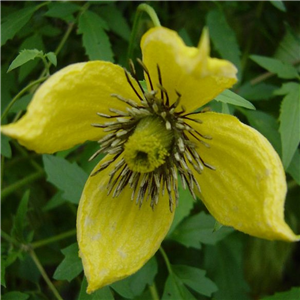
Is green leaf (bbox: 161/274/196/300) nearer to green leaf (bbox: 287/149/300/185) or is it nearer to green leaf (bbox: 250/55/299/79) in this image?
green leaf (bbox: 287/149/300/185)

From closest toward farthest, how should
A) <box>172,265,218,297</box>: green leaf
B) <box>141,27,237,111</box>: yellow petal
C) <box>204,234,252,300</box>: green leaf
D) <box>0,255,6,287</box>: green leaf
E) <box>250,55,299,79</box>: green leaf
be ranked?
<box>141,27,237,111</box>: yellow petal
<box>0,255,6,287</box>: green leaf
<box>172,265,218,297</box>: green leaf
<box>250,55,299,79</box>: green leaf
<box>204,234,252,300</box>: green leaf

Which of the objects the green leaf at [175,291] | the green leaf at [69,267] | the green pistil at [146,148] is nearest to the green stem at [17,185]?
the green leaf at [69,267]

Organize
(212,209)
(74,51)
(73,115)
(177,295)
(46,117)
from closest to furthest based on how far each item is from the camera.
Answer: (46,117), (73,115), (212,209), (177,295), (74,51)

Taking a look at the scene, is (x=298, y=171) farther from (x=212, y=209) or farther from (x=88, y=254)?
(x=88, y=254)

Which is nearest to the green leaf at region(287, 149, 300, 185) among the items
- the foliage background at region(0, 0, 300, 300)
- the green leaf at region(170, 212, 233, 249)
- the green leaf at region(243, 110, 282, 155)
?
the foliage background at region(0, 0, 300, 300)

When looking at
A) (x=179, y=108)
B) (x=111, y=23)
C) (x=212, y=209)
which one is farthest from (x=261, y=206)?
(x=111, y=23)

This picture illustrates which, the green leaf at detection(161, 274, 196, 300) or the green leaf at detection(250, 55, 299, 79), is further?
the green leaf at detection(250, 55, 299, 79)
